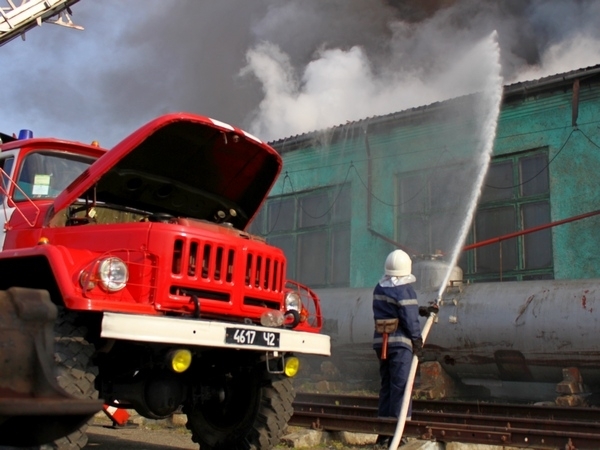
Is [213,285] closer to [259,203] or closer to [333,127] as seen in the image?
[259,203]

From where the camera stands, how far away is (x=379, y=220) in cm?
1736

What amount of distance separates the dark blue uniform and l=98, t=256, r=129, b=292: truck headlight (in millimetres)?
2835

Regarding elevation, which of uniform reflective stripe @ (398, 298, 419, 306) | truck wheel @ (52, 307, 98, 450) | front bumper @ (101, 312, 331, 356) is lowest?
truck wheel @ (52, 307, 98, 450)

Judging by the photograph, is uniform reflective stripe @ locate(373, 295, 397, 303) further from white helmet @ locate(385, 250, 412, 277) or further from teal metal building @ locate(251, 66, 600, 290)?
teal metal building @ locate(251, 66, 600, 290)

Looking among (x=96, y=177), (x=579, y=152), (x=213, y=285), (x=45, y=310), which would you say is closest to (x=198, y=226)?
(x=213, y=285)

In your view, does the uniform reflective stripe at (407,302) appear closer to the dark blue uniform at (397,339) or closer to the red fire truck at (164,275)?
the dark blue uniform at (397,339)

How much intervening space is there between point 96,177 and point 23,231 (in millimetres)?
838

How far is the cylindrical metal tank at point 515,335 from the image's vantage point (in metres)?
9.95

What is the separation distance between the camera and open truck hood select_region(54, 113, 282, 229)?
484cm

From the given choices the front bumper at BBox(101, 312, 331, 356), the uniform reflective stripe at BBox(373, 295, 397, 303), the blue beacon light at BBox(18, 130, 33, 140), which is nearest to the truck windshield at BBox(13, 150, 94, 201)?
the blue beacon light at BBox(18, 130, 33, 140)

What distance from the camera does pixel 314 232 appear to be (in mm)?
19078

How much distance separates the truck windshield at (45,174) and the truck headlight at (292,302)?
210 cm

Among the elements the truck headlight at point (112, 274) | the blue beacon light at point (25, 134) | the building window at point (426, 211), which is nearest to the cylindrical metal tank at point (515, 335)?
the building window at point (426, 211)

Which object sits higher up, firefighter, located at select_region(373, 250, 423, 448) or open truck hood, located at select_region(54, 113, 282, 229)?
open truck hood, located at select_region(54, 113, 282, 229)
